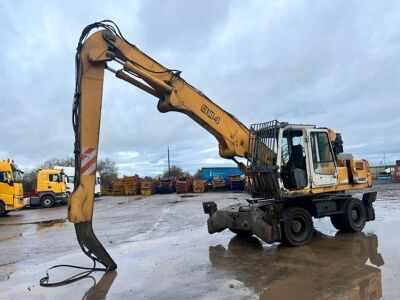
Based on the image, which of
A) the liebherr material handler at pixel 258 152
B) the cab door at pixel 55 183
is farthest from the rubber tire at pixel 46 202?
the liebherr material handler at pixel 258 152

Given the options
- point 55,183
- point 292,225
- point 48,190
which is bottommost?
point 292,225

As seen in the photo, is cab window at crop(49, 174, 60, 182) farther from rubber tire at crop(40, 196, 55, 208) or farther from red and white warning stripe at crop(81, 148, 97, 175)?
red and white warning stripe at crop(81, 148, 97, 175)

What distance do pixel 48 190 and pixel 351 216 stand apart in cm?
2665

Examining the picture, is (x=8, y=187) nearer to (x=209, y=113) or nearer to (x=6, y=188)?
(x=6, y=188)

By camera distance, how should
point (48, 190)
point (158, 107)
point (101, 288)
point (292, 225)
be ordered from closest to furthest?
point (101, 288), point (158, 107), point (292, 225), point (48, 190)

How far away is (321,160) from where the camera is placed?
11.1 metres

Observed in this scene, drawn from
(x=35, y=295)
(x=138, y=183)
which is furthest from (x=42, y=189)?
(x=35, y=295)

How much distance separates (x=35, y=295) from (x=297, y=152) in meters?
6.87

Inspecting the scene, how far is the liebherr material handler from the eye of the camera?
8.52m

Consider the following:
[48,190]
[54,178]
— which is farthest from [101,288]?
[54,178]

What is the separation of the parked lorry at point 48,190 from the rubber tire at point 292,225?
2624cm

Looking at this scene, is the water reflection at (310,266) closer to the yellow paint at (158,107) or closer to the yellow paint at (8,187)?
the yellow paint at (158,107)

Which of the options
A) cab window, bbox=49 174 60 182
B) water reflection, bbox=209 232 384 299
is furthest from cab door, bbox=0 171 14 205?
water reflection, bbox=209 232 384 299

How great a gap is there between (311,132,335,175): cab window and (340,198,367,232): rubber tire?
129 cm
